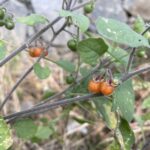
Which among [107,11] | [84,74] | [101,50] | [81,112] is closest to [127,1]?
[107,11]

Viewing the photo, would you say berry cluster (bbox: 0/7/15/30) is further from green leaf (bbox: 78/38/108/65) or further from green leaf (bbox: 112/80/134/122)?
green leaf (bbox: 112/80/134/122)

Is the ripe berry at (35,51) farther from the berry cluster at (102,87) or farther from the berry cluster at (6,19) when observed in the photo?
A: the berry cluster at (102,87)

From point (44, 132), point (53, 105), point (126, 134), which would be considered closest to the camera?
point (53, 105)

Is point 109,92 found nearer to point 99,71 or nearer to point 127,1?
point 99,71

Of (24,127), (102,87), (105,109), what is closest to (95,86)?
(102,87)

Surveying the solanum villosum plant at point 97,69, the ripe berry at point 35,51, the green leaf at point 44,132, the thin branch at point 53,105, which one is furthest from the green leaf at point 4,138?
the green leaf at point 44,132

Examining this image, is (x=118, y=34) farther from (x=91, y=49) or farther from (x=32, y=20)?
(x=32, y=20)

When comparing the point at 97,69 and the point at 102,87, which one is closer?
the point at 102,87
